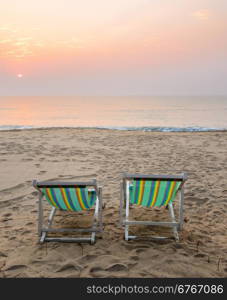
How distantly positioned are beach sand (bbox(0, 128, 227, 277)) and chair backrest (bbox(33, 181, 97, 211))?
464 mm

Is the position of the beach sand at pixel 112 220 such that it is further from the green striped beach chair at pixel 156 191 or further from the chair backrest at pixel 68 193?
the chair backrest at pixel 68 193

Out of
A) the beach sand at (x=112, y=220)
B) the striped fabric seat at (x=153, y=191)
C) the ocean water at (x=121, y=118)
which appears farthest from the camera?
the ocean water at (x=121, y=118)

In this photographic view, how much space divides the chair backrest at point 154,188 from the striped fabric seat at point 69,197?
0.51m

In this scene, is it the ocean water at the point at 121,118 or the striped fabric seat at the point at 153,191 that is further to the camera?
the ocean water at the point at 121,118

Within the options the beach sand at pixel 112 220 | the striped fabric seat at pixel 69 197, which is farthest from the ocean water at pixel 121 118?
the striped fabric seat at pixel 69 197

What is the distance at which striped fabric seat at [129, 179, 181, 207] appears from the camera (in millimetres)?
A: 2809

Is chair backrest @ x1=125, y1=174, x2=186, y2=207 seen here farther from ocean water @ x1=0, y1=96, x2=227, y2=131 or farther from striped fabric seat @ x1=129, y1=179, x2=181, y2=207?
ocean water @ x1=0, y1=96, x2=227, y2=131

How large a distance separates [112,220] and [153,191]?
3.11 ft

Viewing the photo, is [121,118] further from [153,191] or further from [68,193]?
[68,193]

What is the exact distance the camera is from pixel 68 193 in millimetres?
2795

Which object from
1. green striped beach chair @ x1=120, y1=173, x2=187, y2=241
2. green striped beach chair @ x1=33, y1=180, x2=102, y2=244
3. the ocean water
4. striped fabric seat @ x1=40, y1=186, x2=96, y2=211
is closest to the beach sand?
green striped beach chair @ x1=33, y1=180, x2=102, y2=244

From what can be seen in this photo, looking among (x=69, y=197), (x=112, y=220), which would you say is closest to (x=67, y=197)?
(x=69, y=197)

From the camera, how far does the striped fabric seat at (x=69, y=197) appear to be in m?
2.76

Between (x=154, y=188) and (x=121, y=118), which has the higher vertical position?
(x=121, y=118)
